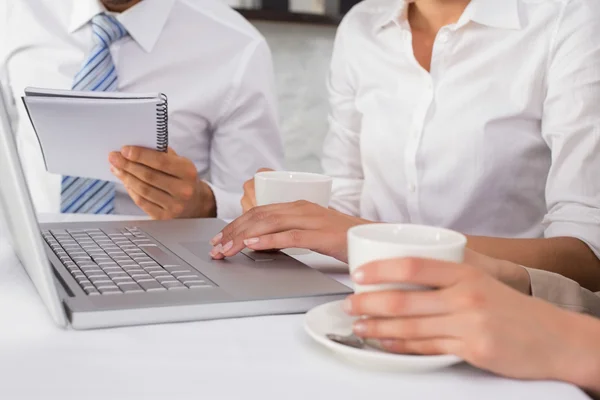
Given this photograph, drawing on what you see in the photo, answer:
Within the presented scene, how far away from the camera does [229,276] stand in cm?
87

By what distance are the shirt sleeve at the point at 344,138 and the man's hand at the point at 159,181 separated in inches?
12.5

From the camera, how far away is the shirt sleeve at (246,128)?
1.85 m

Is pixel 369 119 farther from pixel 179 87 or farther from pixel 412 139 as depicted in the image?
pixel 179 87

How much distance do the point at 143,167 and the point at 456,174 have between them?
1.81 feet

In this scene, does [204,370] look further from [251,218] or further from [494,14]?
[494,14]

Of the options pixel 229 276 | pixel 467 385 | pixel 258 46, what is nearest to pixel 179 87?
pixel 258 46

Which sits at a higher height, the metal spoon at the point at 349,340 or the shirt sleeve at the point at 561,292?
the metal spoon at the point at 349,340

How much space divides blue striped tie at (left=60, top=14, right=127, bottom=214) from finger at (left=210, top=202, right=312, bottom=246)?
0.67 meters

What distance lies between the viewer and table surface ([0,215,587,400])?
603mm

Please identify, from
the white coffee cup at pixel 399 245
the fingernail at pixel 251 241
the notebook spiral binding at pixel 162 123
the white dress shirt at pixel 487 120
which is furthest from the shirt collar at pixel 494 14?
the white coffee cup at pixel 399 245

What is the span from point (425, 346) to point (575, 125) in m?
0.71

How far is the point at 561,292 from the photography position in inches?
35.2

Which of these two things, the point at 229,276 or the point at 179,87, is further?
the point at 179,87

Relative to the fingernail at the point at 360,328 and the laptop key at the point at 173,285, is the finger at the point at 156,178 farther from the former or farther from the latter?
the fingernail at the point at 360,328
